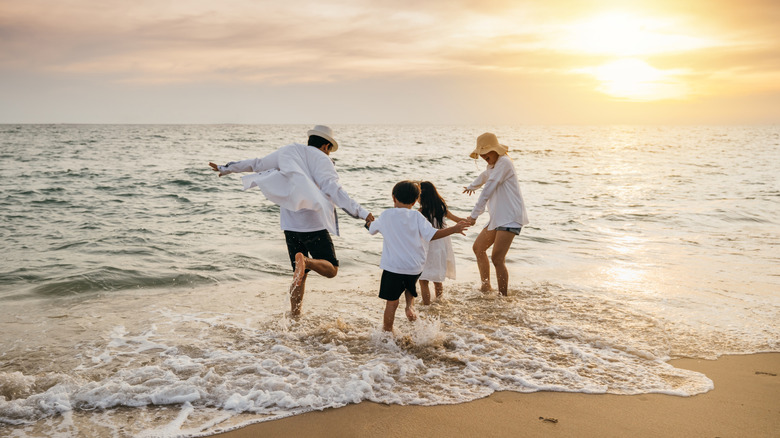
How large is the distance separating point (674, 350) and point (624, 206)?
1226cm

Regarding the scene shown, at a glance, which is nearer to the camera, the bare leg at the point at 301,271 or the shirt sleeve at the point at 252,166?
the bare leg at the point at 301,271

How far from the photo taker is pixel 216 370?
4539 mm

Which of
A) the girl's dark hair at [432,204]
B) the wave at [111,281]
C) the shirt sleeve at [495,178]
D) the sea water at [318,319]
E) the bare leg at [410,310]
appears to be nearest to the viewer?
the sea water at [318,319]

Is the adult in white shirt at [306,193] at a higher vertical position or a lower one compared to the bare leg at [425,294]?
higher

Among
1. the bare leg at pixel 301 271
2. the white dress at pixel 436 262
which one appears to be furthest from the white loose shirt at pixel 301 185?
the white dress at pixel 436 262

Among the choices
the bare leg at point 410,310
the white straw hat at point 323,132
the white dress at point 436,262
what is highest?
the white straw hat at point 323,132

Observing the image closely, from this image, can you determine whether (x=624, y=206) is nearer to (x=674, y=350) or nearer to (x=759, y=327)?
(x=759, y=327)

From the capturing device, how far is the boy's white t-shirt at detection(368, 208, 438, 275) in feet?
16.3

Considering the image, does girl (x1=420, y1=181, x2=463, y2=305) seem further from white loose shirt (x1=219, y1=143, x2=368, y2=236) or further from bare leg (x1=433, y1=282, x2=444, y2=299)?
white loose shirt (x1=219, y1=143, x2=368, y2=236)

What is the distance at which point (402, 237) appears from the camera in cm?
500

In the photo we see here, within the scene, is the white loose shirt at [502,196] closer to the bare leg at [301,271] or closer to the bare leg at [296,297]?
the bare leg at [301,271]

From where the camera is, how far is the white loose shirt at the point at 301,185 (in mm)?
5305

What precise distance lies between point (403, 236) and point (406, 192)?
416 millimetres

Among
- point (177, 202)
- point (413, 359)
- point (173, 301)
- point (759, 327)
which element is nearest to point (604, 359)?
point (413, 359)
